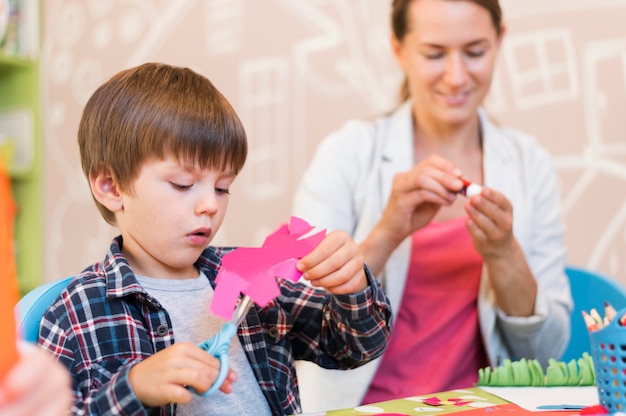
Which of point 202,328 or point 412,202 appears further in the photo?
point 412,202

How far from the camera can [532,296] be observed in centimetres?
124

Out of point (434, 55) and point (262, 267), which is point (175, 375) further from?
point (434, 55)

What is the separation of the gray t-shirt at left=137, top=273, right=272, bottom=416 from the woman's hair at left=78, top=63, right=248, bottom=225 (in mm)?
127

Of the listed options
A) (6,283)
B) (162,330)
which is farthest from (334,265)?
(6,283)

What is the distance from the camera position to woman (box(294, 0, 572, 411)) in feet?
4.03

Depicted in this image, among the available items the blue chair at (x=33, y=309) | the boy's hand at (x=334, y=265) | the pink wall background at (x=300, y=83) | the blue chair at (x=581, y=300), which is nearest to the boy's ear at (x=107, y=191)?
the blue chair at (x=33, y=309)

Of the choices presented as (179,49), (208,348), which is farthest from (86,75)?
(208,348)

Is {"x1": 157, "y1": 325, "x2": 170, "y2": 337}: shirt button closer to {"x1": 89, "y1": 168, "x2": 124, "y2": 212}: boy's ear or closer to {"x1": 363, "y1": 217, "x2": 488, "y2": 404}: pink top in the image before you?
{"x1": 89, "y1": 168, "x2": 124, "y2": 212}: boy's ear

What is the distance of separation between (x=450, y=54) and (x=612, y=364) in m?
0.81

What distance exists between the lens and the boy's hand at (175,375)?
608 mm

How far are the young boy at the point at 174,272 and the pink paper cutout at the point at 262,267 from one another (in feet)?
0.06

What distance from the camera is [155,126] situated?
0.81m

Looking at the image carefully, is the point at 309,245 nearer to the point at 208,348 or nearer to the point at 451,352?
the point at 208,348

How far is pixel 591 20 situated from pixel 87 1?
1753 mm
